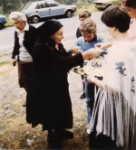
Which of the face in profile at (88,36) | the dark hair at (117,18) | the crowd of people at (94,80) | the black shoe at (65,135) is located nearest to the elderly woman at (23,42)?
the crowd of people at (94,80)

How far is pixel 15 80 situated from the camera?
11.5 ft

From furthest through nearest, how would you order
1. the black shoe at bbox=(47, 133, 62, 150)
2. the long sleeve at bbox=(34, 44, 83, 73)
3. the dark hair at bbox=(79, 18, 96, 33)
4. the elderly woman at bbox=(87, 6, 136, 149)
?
the black shoe at bbox=(47, 133, 62, 150) < the dark hair at bbox=(79, 18, 96, 33) < the long sleeve at bbox=(34, 44, 83, 73) < the elderly woman at bbox=(87, 6, 136, 149)

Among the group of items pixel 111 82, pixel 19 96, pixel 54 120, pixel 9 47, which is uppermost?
pixel 111 82

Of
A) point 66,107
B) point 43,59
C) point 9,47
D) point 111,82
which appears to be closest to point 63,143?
point 66,107

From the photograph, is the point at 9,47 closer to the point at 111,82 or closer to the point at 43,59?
the point at 43,59

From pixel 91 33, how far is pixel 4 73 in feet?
6.54

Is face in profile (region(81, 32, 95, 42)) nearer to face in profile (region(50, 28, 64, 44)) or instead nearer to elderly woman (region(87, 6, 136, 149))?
face in profile (region(50, 28, 64, 44))

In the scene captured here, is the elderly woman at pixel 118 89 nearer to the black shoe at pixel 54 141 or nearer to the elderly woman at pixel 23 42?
the black shoe at pixel 54 141

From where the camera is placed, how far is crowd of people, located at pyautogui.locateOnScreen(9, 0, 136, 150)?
1338mm

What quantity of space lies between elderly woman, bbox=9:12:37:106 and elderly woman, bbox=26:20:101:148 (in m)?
0.44

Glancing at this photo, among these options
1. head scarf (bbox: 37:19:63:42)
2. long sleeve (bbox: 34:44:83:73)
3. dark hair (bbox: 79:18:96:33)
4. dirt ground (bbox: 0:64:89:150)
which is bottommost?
dirt ground (bbox: 0:64:89:150)

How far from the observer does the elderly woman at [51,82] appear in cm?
165

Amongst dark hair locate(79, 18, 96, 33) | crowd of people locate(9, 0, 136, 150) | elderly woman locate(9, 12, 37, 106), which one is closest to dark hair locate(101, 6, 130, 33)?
crowd of people locate(9, 0, 136, 150)

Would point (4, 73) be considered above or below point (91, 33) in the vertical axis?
below
